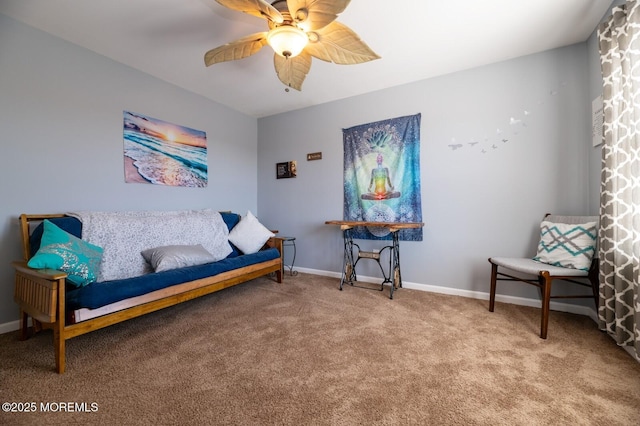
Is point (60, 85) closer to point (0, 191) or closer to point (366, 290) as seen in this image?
point (0, 191)

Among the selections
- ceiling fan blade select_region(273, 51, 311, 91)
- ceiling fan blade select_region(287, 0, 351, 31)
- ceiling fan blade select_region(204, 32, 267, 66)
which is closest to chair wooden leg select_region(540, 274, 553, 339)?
ceiling fan blade select_region(287, 0, 351, 31)

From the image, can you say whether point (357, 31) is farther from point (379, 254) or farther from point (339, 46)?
point (379, 254)

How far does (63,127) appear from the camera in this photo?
2.29 m

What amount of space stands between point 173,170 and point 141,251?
1.12 metres

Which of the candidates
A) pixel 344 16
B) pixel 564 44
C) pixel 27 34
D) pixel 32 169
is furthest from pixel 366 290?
pixel 27 34

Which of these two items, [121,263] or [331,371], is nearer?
[331,371]

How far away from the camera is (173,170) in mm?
3104

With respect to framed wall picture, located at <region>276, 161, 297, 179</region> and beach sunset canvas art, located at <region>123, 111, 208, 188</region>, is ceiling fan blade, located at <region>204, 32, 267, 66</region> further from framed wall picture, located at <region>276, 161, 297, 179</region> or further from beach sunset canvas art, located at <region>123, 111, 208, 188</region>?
framed wall picture, located at <region>276, 161, 297, 179</region>

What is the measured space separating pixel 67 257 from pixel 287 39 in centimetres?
201

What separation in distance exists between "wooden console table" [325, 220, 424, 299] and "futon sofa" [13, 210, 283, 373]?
2.83ft

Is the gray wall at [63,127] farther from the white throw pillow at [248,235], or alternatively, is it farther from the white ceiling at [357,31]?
the white throw pillow at [248,235]

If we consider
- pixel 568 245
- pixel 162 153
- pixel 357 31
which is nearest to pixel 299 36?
pixel 357 31

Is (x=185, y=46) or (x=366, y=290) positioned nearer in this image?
(x=185, y=46)

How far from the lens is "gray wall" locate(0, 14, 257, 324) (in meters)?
2.03
